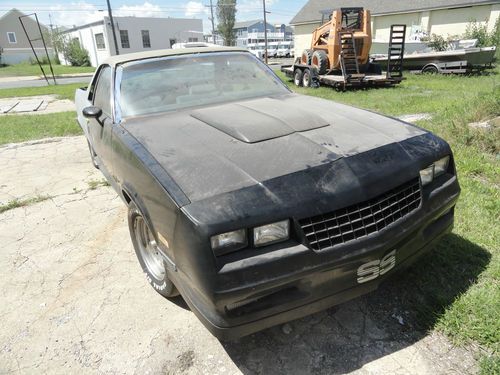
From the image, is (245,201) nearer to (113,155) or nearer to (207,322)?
(207,322)

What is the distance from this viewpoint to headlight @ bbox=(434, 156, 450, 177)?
7.61 feet

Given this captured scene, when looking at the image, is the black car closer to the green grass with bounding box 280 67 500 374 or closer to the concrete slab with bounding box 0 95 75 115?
the green grass with bounding box 280 67 500 374

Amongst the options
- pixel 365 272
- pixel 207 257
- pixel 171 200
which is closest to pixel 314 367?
pixel 365 272

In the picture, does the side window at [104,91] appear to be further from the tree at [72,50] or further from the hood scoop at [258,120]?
the tree at [72,50]

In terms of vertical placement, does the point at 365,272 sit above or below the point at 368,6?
below

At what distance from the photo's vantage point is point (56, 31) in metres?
44.3

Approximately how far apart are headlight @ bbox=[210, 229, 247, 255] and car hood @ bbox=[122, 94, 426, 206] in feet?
0.70

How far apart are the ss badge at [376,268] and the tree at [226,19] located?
57300mm

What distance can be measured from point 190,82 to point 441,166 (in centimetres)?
215

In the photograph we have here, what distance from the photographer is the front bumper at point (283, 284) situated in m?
1.64

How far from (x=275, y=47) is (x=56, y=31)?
2796cm

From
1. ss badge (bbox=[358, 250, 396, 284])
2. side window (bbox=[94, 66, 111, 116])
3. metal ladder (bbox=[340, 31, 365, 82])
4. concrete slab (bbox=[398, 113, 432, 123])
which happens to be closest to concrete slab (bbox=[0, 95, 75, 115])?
side window (bbox=[94, 66, 111, 116])

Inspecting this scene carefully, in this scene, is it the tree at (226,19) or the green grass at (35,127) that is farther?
the tree at (226,19)

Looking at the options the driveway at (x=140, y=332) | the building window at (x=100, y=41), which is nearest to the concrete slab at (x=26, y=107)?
the driveway at (x=140, y=332)
